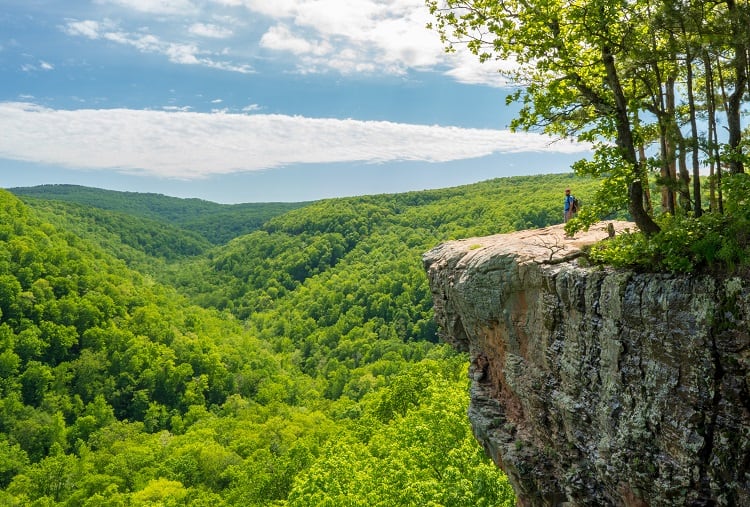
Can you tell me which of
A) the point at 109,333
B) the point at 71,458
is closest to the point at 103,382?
the point at 109,333

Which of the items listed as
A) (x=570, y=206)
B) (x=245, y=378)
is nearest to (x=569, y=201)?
(x=570, y=206)

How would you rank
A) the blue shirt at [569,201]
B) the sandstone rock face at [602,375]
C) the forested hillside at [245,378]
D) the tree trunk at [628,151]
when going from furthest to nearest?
1. the forested hillside at [245,378]
2. the blue shirt at [569,201]
3. the tree trunk at [628,151]
4. the sandstone rock face at [602,375]

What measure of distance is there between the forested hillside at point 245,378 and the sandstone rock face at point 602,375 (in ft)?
22.7

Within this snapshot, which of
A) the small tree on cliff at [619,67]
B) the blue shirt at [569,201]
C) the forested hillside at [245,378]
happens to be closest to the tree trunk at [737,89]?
the small tree on cliff at [619,67]

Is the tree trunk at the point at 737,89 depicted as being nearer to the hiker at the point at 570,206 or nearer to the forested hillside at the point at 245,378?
the hiker at the point at 570,206

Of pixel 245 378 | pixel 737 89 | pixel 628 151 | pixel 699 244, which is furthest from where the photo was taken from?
pixel 245 378

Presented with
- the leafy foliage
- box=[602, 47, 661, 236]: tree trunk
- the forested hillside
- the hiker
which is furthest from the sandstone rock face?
the forested hillside

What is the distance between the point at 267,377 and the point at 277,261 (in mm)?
78133

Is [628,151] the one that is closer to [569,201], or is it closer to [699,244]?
[699,244]

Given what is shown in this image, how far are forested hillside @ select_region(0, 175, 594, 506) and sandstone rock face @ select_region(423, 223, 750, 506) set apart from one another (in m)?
6.93

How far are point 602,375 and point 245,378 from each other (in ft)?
266

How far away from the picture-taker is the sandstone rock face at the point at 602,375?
8266 mm

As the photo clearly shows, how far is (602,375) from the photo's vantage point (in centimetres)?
1019

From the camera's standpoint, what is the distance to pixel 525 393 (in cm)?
A: 1293
